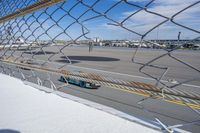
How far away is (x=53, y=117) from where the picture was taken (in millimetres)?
1338

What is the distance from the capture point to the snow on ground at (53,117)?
1200 millimetres

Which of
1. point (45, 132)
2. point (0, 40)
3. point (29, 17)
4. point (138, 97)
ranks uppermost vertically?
point (29, 17)

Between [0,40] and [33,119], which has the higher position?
[0,40]

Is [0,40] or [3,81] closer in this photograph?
[3,81]

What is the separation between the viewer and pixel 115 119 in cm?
132

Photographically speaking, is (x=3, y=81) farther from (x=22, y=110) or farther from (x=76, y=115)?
(x=76, y=115)

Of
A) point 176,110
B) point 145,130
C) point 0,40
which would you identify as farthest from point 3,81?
point 176,110

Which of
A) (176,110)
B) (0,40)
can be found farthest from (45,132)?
(176,110)

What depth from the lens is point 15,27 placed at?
8.61 feet

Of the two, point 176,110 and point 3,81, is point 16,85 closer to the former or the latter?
point 3,81

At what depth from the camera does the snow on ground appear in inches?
47.3

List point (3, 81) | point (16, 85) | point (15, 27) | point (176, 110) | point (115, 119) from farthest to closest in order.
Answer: point (176, 110), point (15, 27), point (3, 81), point (16, 85), point (115, 119)

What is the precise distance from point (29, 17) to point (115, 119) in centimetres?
140

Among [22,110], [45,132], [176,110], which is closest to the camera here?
[45,132]
